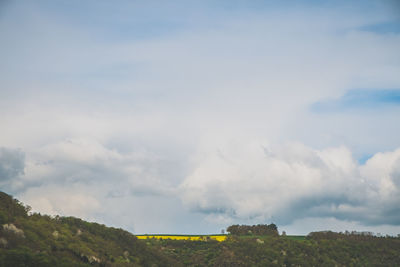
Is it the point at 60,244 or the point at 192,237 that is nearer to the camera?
the point at 60,244

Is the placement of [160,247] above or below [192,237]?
below

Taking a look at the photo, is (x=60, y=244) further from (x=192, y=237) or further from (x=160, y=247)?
(x=192, y=237)

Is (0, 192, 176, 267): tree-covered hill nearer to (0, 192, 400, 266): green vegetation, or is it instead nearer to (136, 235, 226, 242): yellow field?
(0, 192, 400, 266): green vegetation

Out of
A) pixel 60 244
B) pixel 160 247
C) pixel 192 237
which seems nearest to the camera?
pixel 60 244

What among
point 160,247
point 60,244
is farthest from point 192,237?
point 60,244

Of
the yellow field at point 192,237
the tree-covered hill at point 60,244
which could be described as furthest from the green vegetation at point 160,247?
the yellow field at point 192,237

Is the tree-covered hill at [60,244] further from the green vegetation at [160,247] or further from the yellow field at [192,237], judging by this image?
the yellow field at [192,237]

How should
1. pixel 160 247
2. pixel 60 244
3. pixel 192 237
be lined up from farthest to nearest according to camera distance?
pixel 192 237
pixel 160 247
pixel 60 244

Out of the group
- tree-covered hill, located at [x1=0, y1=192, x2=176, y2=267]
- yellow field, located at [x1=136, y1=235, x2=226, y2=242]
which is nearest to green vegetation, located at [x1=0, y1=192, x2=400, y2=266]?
tree-covered hill, located at [x1=0, y1=192, x2=176, y2=267]

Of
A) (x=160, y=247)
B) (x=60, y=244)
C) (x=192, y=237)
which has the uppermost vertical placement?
(x=192, y=237)

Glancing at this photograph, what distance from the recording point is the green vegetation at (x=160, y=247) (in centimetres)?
4247

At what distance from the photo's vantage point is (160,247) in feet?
276

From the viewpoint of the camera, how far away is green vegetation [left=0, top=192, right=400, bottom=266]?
42.5 m

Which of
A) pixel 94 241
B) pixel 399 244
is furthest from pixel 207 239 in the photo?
pixel 399 244
